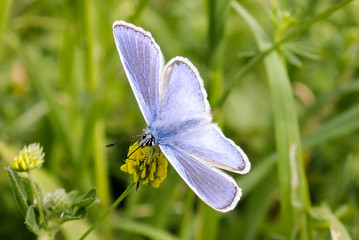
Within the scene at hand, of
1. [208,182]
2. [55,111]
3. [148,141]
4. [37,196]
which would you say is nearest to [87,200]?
[37,196]

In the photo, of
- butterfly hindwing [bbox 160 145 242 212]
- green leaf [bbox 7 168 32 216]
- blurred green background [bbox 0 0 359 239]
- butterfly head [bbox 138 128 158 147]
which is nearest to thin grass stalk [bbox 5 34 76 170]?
blurred green background [bbox 0 0 359 239]

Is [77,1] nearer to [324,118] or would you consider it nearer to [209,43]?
[209,43]

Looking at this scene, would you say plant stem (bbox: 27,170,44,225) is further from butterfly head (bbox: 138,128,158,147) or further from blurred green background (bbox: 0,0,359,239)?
blurred green background (bbox: 0,0,359,239)

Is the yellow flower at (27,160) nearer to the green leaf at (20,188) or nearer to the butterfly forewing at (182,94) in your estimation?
the green leaf at (20,188)

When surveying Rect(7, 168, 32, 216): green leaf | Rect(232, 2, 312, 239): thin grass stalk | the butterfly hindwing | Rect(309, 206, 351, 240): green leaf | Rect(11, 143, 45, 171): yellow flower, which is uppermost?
Rect(11, 143, 45, 171): yellow flower

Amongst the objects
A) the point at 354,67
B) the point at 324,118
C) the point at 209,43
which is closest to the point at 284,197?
the point at 209,43
